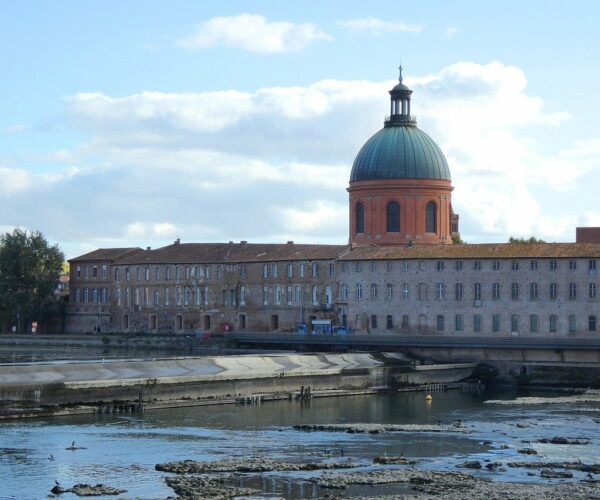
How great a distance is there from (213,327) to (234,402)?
43.0 meters

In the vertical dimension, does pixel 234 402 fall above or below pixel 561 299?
below

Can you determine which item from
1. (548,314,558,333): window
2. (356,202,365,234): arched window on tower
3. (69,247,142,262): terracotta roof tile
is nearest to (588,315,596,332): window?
(548,314,558,333): window

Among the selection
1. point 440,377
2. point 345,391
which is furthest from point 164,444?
point 440,377

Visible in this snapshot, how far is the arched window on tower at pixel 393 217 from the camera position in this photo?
315 ft

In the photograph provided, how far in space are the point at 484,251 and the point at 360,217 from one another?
17.9 meters

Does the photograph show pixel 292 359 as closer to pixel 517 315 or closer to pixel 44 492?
pixel 517 315

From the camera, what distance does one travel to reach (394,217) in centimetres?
9600

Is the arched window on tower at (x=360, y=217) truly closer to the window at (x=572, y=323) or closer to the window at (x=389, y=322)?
the window at (x=389, y=322)

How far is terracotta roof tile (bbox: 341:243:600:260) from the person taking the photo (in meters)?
77.9

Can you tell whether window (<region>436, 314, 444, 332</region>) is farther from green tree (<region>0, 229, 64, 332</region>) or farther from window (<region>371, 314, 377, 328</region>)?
green tree (<region>0, 229, 64, 332</region>)

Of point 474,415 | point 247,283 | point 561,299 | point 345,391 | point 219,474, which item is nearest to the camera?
point 219,474

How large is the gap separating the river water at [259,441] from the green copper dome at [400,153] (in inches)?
1468

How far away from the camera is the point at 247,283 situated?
100188mm

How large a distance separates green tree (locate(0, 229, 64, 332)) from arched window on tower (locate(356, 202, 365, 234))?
2983 cm
